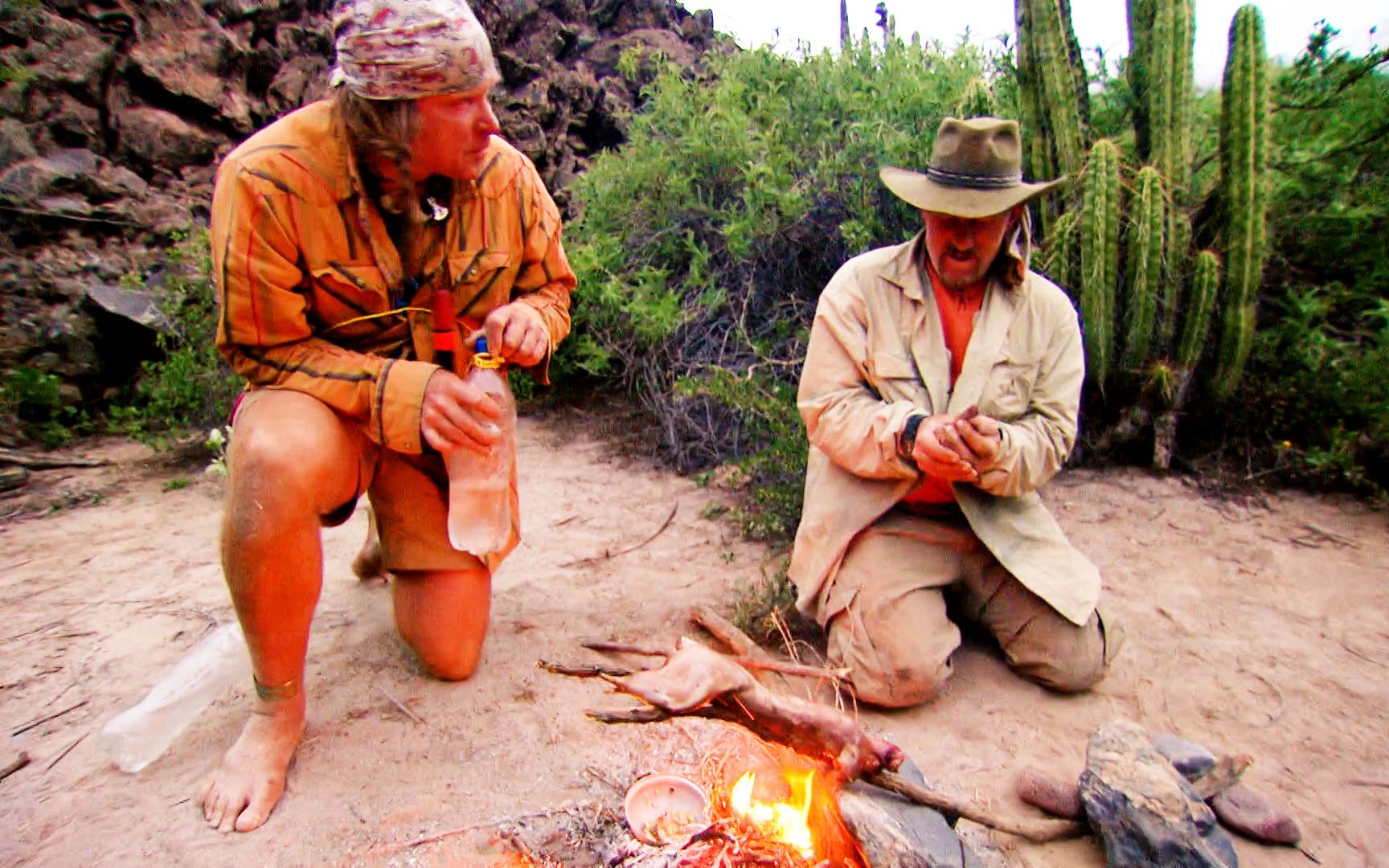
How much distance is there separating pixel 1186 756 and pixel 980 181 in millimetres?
1648

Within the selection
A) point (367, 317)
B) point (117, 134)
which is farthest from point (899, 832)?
point (117, 134)

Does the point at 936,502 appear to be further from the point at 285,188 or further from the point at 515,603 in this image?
the point at 285,188

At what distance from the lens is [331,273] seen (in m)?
2.26

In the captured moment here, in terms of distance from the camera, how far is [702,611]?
107 inches

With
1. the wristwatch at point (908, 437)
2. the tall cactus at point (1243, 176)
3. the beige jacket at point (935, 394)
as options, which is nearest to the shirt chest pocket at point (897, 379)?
the beige jacket at point (935, 394)

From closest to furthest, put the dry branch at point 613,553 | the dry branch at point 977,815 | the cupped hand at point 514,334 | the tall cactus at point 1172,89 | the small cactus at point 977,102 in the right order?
the dry branch at point 977,815, the cupped hand at point 514,334, the dry branch at point 613,553, the tall cactus at point 1172,89, the small cactus at point 977,102

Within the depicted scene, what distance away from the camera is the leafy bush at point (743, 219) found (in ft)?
15.5

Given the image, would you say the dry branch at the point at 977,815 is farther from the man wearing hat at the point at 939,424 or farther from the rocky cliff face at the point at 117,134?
the rocky cliff face at the point at 117,134

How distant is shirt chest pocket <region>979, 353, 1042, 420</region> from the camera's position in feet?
8.96

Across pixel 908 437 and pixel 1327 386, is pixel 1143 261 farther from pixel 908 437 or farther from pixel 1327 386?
pixel 908 437

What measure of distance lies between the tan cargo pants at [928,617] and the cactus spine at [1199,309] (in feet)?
6.67

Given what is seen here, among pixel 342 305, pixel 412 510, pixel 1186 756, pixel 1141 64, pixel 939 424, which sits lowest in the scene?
pixel 1186 756

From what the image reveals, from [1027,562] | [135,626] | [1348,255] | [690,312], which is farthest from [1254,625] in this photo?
[135,626]

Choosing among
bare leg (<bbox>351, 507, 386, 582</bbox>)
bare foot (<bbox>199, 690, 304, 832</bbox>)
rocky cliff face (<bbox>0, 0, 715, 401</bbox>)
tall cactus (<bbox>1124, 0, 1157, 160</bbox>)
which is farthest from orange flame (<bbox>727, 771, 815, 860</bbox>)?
rocky cliff face (<bbox>0, 0, 715, 401</bbox>)
